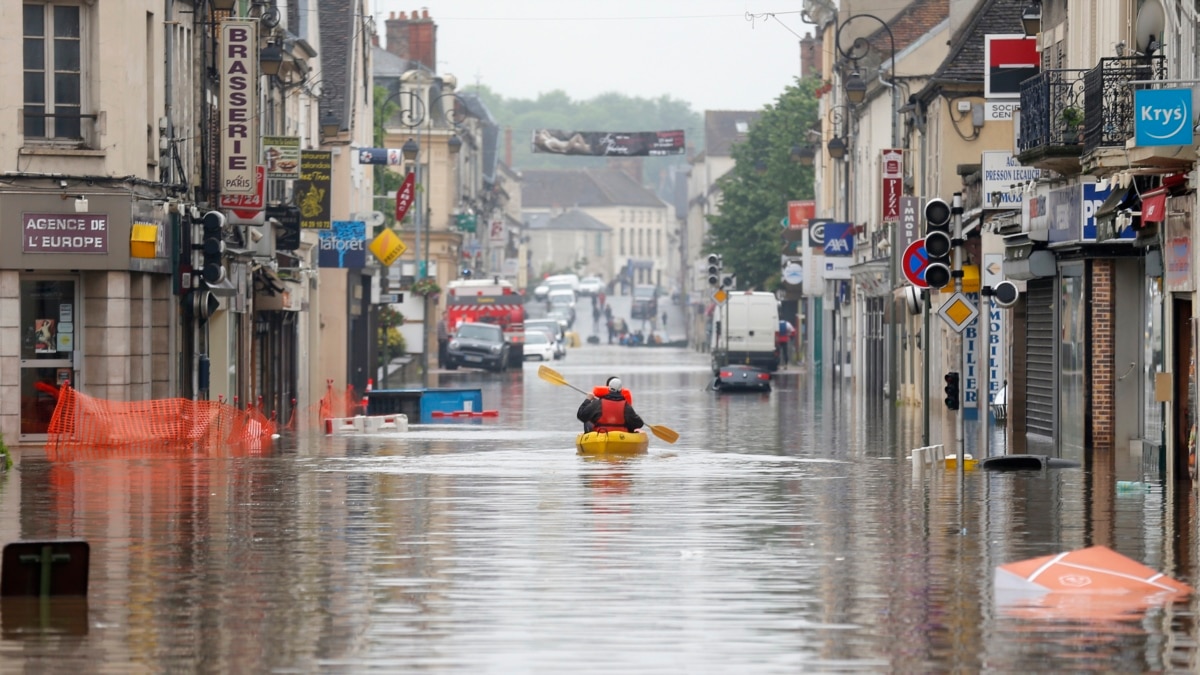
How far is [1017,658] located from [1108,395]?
806 inches

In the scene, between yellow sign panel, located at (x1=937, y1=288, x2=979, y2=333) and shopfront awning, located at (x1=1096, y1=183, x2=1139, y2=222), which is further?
shopfront awning, located at (x1=1096, y1=183, x2=1139, y2=222)

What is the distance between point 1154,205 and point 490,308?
201 ft

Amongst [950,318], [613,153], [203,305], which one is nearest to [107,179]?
[203,305]

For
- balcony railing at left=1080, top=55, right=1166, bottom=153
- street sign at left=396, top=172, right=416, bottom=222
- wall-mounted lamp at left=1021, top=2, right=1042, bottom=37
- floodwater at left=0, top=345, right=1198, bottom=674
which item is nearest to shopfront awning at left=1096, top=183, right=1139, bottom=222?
balcony railing at left=1080, top=55, right=1166, bottom=153

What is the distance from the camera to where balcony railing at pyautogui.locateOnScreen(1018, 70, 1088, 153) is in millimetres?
28031

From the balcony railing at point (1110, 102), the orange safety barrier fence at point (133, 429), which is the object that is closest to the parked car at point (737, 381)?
the orange safety barrier fence at point (133, 429)

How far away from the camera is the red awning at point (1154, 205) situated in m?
25.0

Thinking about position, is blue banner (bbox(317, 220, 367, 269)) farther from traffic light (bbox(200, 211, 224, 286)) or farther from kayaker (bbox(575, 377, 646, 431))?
kayaker (bbox(575, 377, 646, 431))

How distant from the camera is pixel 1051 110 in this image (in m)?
28.5

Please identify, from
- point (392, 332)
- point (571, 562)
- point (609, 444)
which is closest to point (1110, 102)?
point (609, 444)

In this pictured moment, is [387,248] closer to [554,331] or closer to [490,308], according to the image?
[490,308]

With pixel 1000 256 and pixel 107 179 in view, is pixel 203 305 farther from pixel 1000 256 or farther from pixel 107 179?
pixel 1000 256

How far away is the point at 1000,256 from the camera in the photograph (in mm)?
41281

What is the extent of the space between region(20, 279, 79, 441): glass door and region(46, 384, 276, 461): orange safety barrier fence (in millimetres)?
397
